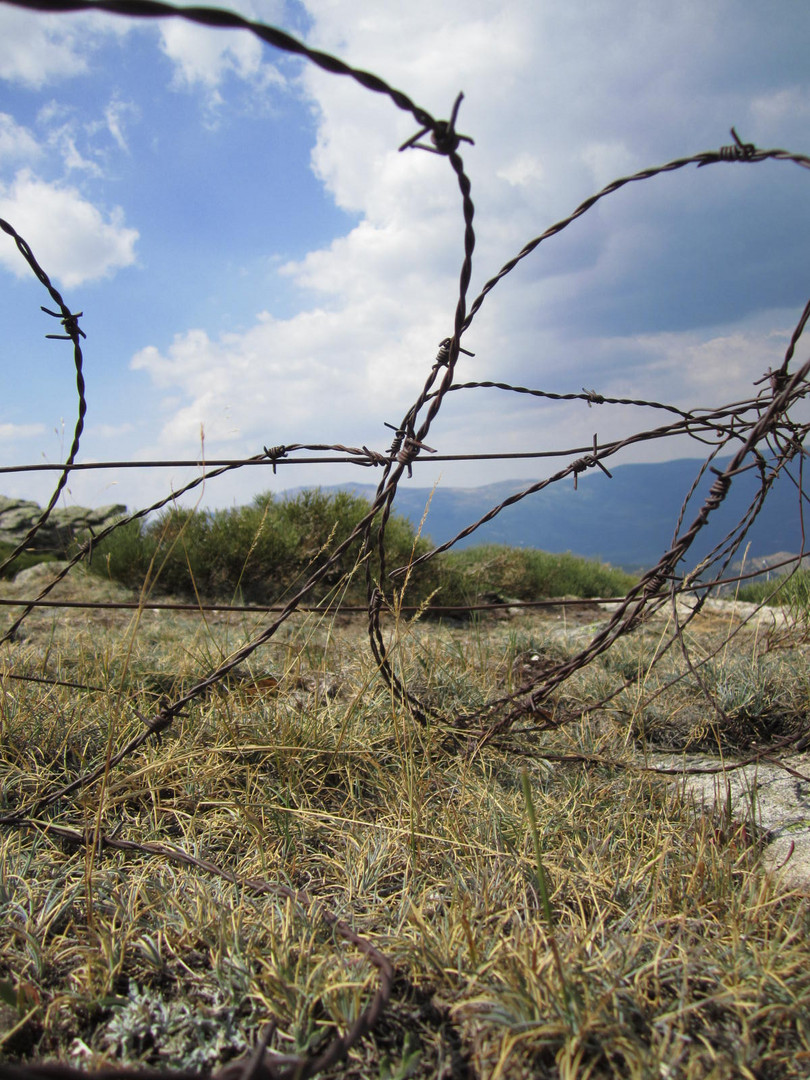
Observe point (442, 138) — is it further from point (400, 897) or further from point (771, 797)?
point (771, 797)

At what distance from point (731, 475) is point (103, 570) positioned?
18.7ft

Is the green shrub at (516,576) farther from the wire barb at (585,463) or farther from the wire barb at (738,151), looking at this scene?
the wire barb at (738,151)

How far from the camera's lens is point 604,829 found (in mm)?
1503

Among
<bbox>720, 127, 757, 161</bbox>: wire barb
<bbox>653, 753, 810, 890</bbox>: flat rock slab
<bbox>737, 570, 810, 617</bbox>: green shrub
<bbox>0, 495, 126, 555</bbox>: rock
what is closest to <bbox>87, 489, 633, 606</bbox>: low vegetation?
<bbox>0, 495, 126, 555</bbox>: rock

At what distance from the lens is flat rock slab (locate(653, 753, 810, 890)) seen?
4.74ft

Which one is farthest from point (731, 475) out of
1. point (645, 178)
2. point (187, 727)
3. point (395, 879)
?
point (187, 727)

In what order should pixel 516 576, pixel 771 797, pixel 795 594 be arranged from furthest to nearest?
pixel 516 576 → pixel 795 594 → pixel 771 797

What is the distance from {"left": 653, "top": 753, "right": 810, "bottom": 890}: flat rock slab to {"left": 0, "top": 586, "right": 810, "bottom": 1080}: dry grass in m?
0.08

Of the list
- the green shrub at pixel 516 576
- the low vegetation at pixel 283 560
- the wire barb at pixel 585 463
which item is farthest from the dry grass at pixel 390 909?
the green shrub at pixel 516 576

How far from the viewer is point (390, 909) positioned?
127 centimetres

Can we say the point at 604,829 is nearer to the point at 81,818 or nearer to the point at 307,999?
the point at 307,999

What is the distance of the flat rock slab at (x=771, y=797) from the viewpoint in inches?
56.9

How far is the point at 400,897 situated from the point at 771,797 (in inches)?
43.0

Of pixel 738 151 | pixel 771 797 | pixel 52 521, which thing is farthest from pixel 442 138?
pixel 52 521
